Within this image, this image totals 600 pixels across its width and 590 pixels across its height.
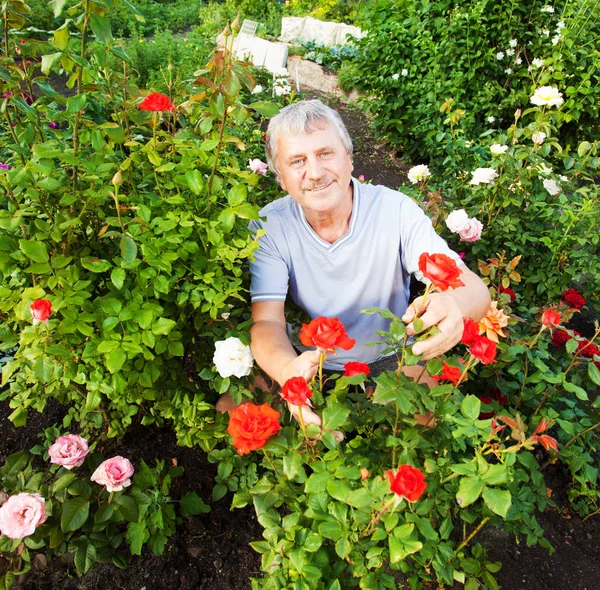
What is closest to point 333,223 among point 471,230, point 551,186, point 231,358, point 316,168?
point 316,168

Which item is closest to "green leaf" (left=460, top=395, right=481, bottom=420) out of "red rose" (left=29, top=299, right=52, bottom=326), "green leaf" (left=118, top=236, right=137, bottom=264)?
"green leaf" (left=118, top=236, right=137, bottom=264)

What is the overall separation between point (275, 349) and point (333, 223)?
1.82ft

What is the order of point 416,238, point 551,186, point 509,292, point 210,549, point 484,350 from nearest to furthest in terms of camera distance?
point 484,350
point 210,549
point 416,238
point 509,292
point 551,186

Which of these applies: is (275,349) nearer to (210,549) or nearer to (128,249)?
(128,249)

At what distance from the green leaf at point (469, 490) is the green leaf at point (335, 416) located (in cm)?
27

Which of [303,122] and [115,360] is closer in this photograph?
[115,360]

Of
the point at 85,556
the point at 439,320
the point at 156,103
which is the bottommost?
the point at 85,556

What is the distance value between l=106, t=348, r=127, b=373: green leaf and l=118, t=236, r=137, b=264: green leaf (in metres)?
0.23

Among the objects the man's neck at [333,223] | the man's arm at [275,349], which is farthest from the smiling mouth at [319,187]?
the man's arm at [275,349]

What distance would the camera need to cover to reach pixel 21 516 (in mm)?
1059

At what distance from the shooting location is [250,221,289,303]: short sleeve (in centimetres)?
159

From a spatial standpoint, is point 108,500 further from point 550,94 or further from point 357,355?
point 550,94

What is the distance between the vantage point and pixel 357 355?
187cm

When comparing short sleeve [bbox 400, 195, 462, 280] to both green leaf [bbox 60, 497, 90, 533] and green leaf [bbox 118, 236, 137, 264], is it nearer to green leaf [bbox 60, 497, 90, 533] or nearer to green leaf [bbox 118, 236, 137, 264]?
green leaf [bbox 118, 236, 137, 264]
